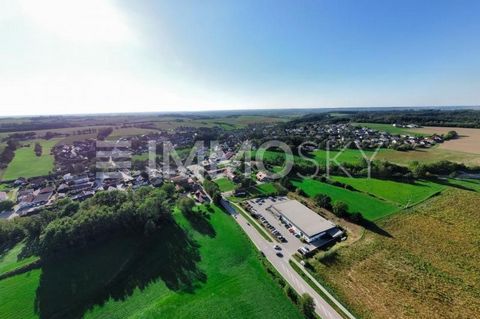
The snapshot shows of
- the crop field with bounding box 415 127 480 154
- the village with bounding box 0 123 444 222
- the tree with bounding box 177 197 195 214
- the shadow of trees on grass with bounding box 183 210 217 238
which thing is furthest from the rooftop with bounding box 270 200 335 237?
the crop field with bounding box 415 127 480 154

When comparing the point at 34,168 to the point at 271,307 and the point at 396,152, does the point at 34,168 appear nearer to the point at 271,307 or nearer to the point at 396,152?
the point at 271,307

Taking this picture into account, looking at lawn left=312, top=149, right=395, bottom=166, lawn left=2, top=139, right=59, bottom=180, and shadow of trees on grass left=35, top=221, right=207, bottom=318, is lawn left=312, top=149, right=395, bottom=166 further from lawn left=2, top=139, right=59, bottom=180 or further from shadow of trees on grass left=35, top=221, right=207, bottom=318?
lawn left=2, top=139, right=59, bottom=180

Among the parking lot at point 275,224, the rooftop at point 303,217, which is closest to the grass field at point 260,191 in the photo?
the parking lot at point 275,224

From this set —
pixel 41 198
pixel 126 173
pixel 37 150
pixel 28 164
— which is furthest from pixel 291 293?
pixel 37 150

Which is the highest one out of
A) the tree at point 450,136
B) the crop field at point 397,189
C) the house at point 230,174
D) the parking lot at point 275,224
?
the tree at point 450,136

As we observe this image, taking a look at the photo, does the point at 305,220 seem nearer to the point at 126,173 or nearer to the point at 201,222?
the point at 201,222

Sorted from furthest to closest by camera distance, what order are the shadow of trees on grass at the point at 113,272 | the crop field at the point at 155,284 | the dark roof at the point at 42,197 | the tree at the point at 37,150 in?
the tree at the point at 37,150, the dark roof at the point at 42,197, the shadow of trees on grass at the point at 113,272, the crop field at the point at 155,284

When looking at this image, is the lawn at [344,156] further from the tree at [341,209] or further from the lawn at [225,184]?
the lawn at [225,184]
